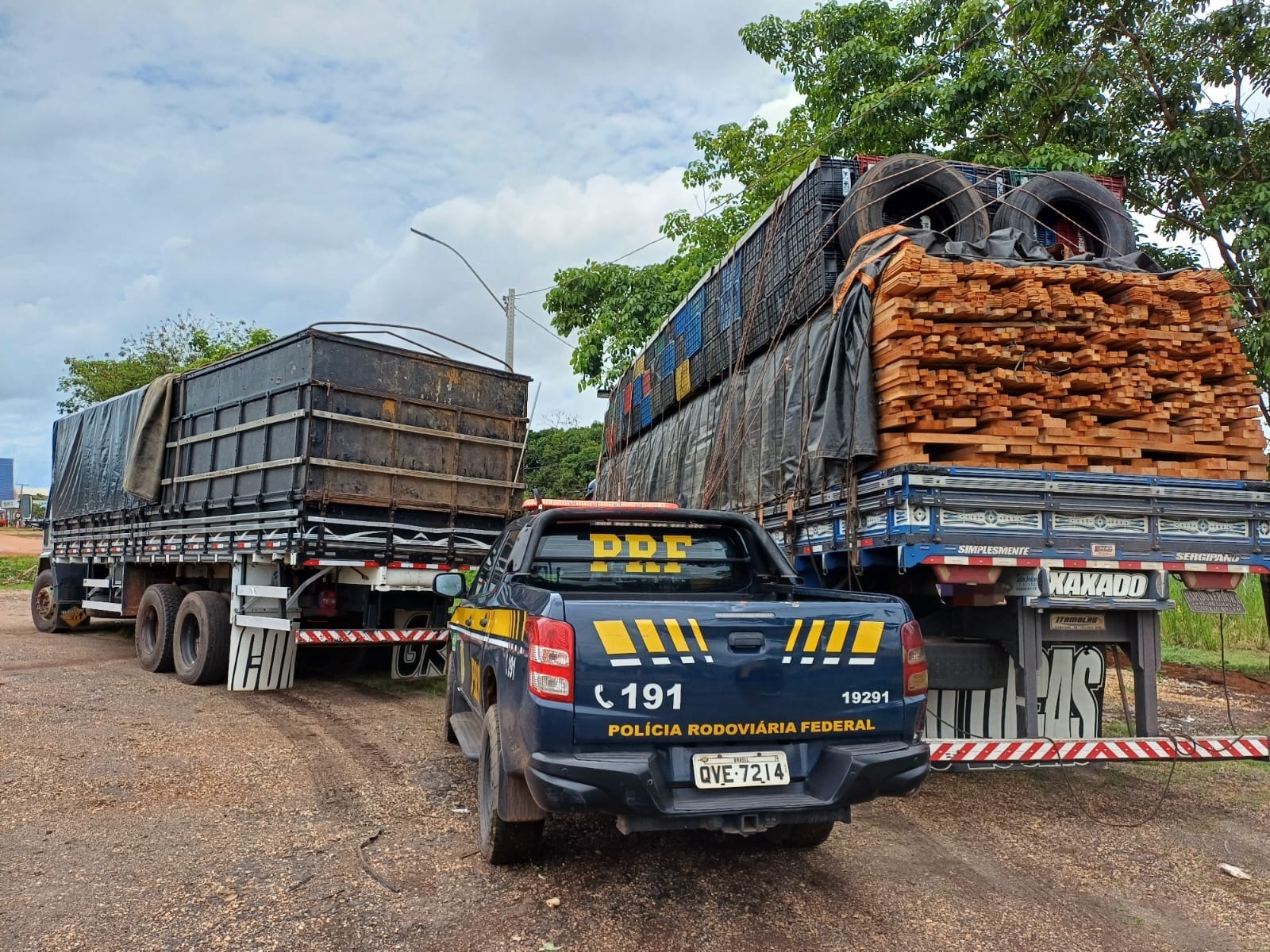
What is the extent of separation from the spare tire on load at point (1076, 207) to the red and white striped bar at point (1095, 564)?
2.92 metres

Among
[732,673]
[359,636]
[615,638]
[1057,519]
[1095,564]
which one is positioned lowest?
[359,636]

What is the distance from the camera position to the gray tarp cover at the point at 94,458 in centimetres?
1090

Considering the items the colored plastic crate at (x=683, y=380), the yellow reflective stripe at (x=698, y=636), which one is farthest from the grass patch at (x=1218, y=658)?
the yellow reflective stripe at (x=698, y=636)

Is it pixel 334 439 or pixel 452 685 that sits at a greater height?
pixel 334 439

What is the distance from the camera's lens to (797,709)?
353cm

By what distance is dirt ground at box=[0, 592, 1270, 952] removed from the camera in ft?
Result: 11.2

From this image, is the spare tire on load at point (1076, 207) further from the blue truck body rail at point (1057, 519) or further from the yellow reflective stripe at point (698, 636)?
the yellow reflective stripe at point (698, 636)

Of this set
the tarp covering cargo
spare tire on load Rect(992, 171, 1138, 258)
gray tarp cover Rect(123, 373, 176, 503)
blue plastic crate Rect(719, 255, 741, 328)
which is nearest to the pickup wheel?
the tarp covering cargo

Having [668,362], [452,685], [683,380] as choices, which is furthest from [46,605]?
[452,685]

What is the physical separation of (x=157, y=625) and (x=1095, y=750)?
29.0ft

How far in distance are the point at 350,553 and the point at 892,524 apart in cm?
492

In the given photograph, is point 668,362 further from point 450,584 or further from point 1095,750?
point 1095,750

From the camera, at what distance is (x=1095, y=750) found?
15.6 ft

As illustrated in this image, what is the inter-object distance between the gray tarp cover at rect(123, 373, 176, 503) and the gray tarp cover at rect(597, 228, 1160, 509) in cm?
581
